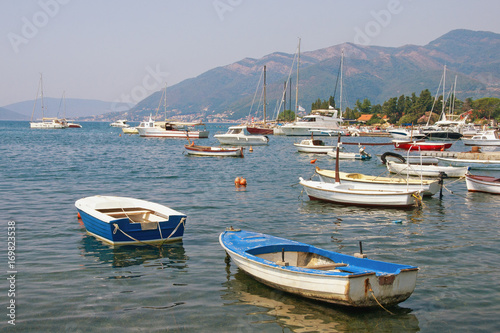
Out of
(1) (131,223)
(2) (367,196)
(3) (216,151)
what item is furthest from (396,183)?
(3) (216,151)

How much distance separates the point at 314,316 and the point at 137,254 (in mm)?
6690

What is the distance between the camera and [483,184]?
27.0 meters

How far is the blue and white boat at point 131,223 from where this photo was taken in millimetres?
14250

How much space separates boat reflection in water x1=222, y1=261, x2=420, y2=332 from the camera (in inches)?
371

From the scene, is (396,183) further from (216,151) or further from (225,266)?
(216,151)

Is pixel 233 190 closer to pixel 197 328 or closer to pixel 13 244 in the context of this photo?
pixel 13 244

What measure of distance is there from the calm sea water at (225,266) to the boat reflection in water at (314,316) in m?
0.03


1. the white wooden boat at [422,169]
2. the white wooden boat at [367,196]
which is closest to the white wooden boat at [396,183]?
the white wooden boat at [367,196]

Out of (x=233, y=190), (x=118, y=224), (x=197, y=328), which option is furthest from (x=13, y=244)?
(x=233, y=190)

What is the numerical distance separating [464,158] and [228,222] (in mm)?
30046

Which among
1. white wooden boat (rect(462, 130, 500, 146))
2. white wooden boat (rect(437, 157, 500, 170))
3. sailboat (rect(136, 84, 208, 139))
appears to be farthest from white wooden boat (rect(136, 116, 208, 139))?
white wooden boat (rect(437, 157, 500, 170))

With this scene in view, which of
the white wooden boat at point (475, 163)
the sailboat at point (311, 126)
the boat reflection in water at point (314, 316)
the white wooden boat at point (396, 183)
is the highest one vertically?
the sailboat at point (311, 126)

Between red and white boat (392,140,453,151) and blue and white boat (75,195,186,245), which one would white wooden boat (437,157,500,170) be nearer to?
red and white boat (392,140,453,151)

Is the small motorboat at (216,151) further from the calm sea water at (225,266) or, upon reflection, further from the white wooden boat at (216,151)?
the calm sea water at (225,266)
